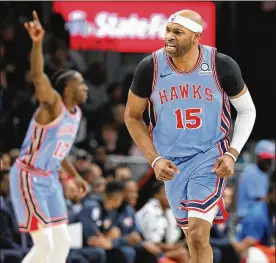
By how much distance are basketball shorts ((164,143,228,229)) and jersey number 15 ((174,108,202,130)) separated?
23 centimetres

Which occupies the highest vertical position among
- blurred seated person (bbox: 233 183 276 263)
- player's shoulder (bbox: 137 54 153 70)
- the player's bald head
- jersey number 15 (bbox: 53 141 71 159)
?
the player's bald head

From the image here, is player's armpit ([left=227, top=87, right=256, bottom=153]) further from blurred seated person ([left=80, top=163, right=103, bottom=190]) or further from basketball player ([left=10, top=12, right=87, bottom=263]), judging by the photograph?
blurred seated person ([left=80, top=163, right=103, bottom=190])

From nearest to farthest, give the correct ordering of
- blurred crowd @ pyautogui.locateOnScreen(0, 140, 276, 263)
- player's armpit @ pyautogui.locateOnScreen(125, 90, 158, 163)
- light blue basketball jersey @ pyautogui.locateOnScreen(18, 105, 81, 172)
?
player's armpit @ pyautogui.locateOnScreen(125, 90, 158, 163), light blue basketball jersey @ pyautogui.locateOnScreen(18, 105, 81, 172), blurred crowd @ pyautogui.locateOnScreen(0, 140, 276, 263)

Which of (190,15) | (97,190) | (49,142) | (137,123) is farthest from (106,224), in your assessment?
(190,15)

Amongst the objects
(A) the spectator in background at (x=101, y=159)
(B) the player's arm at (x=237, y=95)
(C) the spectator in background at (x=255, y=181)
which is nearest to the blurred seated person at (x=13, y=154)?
(A) the spectator in background at (x=101, y=159)

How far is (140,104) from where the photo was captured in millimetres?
8727

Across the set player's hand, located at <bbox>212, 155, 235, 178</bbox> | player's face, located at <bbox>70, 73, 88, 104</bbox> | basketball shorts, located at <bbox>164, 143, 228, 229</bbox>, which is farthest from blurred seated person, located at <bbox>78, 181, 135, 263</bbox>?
player's hand, located at <bbox>212, 155, 235, 178</bbox>

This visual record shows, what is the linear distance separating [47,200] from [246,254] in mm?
3216

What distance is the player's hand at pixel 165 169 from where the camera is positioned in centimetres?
830

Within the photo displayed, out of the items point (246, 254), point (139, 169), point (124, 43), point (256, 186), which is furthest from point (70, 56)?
point (246, 254)

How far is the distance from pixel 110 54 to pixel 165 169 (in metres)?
8.76

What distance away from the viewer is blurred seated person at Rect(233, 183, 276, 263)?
41.8ft

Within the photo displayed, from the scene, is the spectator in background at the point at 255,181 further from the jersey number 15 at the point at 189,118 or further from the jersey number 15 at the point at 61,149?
the jersey number 15 at the point at 189,118

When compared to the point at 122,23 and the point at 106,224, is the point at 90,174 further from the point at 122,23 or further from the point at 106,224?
the point at 122,23
